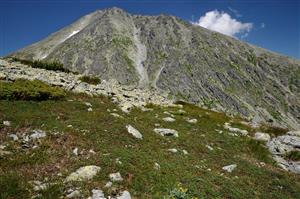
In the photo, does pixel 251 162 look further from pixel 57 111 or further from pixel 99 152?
pixel 57 111

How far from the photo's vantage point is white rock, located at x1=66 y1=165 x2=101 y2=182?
16062 millimetres

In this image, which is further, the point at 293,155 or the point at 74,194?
the point at 293,155

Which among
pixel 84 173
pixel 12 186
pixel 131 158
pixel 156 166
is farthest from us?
pixel 131 158

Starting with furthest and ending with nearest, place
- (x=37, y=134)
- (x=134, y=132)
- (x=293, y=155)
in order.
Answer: (x=293, y=155) → (x=134, y=132) → (x=37, y=134)

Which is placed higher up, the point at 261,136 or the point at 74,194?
the point at 261,136

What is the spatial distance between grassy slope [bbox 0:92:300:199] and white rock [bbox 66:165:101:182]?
13.0 inches

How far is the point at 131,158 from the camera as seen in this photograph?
19406mm

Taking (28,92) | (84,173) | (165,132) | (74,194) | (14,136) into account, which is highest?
(28,92)

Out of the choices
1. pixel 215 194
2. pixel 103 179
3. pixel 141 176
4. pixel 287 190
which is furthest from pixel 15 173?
pixel 287 190

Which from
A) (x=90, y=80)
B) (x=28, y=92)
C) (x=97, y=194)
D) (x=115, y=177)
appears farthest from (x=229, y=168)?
(x=90, y=80)

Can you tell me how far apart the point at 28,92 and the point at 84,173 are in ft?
48.7

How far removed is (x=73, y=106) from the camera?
1151 inches

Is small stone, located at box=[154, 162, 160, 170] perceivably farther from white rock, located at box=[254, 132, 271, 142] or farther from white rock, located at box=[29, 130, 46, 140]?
white rock, located at box=[254, 132, 271, 142]

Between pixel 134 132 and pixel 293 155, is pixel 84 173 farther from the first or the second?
pixel 293 155
